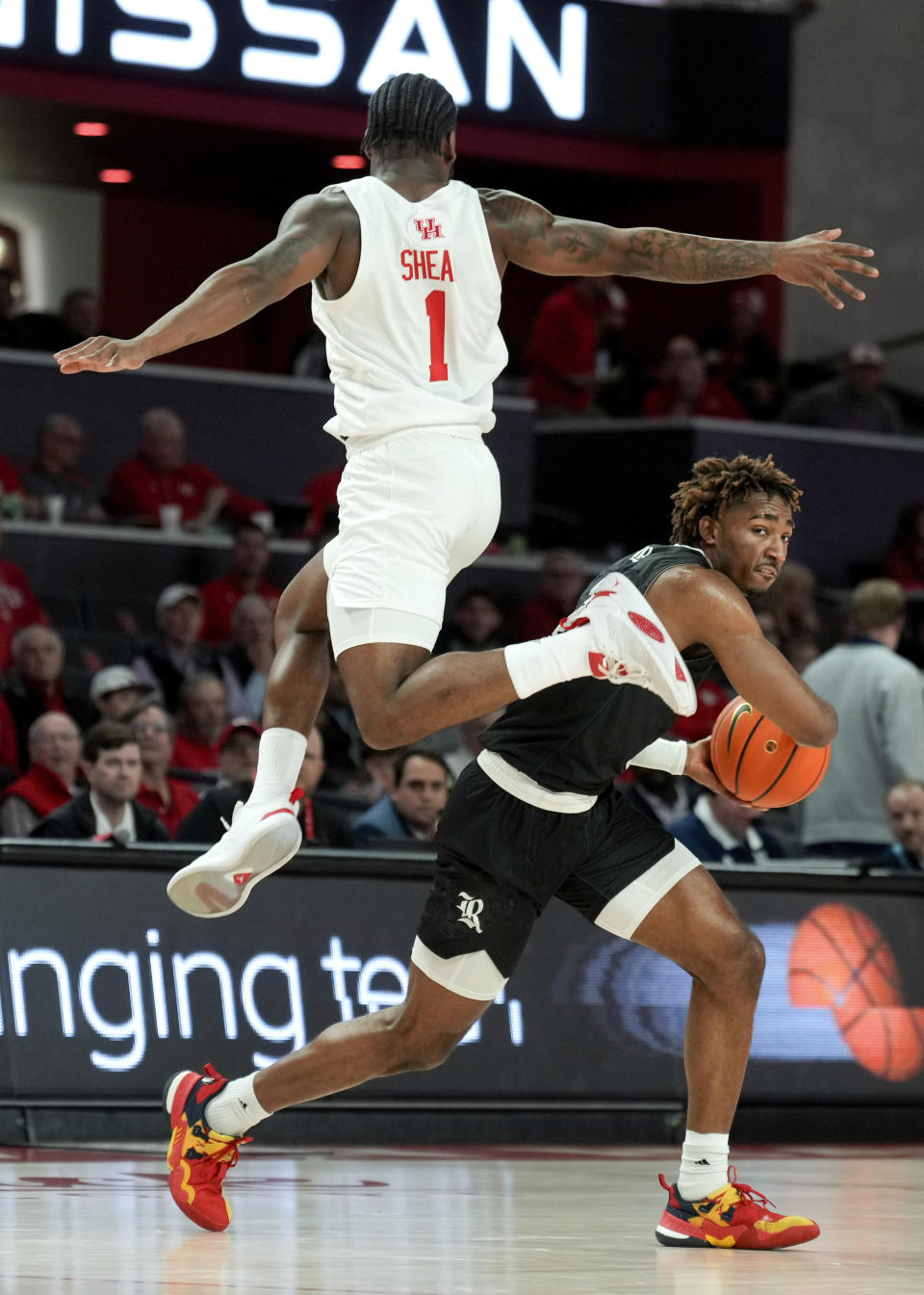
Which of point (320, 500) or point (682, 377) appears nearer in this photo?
point (320, 500)

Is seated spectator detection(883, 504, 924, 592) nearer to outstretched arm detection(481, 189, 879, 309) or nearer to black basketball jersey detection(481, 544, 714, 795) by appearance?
outstretched arm detection(481, 189, 879, 309)

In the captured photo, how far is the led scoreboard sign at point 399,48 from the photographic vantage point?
1416 centimetres

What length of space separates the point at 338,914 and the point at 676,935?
275cm

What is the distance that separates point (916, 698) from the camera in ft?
31.3

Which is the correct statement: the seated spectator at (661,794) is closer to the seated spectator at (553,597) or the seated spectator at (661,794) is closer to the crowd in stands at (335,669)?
the crowd in stands at (335,669)

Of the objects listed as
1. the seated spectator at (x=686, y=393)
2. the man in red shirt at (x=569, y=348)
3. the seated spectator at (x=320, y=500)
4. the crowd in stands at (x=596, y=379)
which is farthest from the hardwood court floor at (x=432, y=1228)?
the man in red shirt at (x=569, y=348)

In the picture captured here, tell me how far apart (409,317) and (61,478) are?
8174 mm

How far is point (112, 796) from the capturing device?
8.45 metres

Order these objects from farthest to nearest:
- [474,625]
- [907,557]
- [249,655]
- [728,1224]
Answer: [907,557], [474,625], [249,655], [728,1224]

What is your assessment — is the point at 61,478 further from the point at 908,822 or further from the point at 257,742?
the point at 908,822

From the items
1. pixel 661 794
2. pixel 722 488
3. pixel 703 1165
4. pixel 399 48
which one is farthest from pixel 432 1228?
pixel 399 48

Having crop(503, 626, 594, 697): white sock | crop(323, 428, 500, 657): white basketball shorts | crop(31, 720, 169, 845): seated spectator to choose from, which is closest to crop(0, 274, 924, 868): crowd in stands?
crop(31, 720, 169, 845): seated spectator

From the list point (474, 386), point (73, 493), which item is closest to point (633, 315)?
point (73, 493)

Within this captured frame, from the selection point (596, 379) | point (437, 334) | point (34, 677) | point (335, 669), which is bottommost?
point (34, 677)
